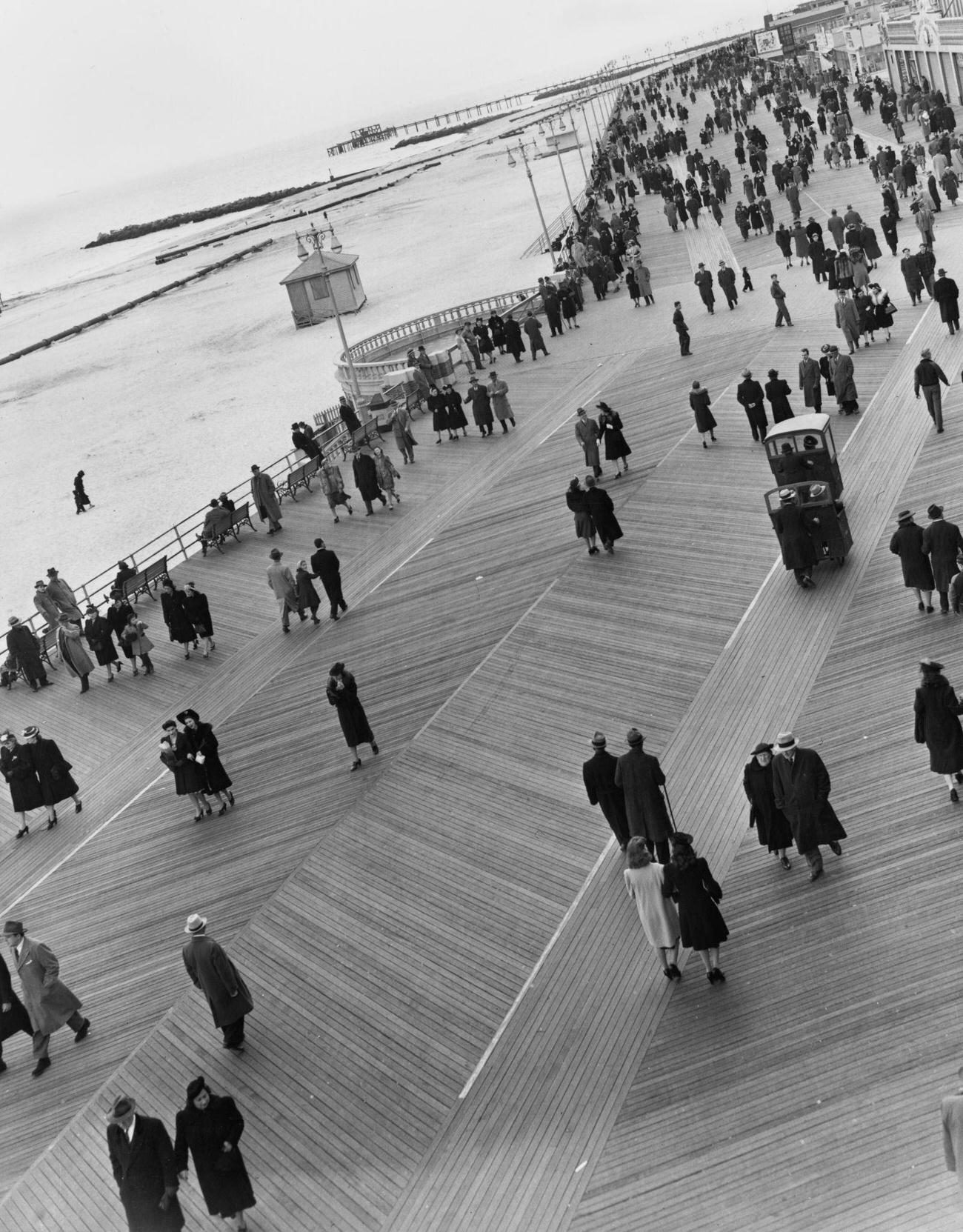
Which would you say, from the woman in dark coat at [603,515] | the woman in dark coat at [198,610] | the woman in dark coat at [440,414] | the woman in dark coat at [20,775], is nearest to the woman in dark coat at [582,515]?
the woman in dark coat at [603,515]

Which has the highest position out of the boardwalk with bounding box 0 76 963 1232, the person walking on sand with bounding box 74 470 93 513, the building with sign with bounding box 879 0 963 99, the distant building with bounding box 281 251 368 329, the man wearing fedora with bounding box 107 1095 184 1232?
A: the building with sign with bounding box 879 0 963 99

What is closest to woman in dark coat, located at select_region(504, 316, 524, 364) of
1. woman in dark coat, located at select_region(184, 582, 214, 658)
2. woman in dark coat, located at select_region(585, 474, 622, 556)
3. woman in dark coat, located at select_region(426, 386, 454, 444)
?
woman in dark coat, located at select_region(426, 386, 454, 444)

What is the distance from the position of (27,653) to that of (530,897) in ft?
38.7

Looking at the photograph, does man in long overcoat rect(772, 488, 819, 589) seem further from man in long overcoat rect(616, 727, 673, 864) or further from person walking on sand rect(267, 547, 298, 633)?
person walking on sand rect(267, 547, 298, 633)

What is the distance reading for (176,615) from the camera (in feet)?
63.4

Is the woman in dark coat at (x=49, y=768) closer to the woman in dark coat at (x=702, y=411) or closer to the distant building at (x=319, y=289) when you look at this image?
the woman in dark coat at (x=702, y=411)

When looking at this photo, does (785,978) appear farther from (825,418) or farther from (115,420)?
(115,420)

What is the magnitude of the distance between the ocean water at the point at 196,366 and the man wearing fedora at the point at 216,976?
23.7 m

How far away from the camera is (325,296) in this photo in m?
63.0

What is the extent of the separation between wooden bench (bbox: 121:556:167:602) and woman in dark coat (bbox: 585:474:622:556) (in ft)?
28.0

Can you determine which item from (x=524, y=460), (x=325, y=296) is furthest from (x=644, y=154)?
(x=524, y=460)

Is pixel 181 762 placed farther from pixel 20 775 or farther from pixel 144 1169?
pixel 144 1169

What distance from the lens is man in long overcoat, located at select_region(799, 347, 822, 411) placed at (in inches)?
809

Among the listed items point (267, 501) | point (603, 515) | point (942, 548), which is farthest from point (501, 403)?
point (942, 548)
